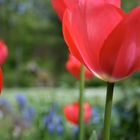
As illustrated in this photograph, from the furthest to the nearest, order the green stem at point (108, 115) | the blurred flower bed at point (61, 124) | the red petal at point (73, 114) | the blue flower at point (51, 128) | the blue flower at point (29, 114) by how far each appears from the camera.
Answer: the blue flower at point (29, 114)
the blue flower at point (51, 128)
the blurred flower bed at point (61, 124)
the red petal at point (73, 114)
the green stem at point (108, 115)

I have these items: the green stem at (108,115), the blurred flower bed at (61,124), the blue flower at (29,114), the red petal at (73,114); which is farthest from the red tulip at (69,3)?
the blue flower at (29,114)

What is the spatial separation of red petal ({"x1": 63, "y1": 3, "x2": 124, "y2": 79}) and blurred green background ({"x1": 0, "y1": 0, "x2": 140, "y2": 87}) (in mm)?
8193

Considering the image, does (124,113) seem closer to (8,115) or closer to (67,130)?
(67,130)

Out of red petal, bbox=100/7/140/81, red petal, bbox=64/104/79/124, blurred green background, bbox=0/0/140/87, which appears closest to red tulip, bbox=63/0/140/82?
red petal, bbox=100/7/140/81

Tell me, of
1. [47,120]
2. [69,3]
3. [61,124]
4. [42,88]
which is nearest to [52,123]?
[47,120]

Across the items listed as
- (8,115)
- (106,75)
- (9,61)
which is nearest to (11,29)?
(9,61)

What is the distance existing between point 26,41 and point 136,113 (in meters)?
10.7

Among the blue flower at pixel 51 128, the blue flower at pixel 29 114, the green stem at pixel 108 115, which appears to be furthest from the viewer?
the blue flower at pixel 29 114

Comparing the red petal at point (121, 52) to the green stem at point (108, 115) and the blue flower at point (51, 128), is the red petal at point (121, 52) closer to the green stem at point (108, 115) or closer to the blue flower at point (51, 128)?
the green stem at point (108, 115)

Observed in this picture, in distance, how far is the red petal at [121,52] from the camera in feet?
2.89

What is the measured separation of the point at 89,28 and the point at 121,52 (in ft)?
0.20

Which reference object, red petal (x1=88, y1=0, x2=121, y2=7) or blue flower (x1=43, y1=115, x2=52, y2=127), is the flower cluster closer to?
blue flower (x1=43, y1=115, x2=52, y2=127)

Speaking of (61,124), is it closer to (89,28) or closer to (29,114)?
(29,114)

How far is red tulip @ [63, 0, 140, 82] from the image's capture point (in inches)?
34.9
